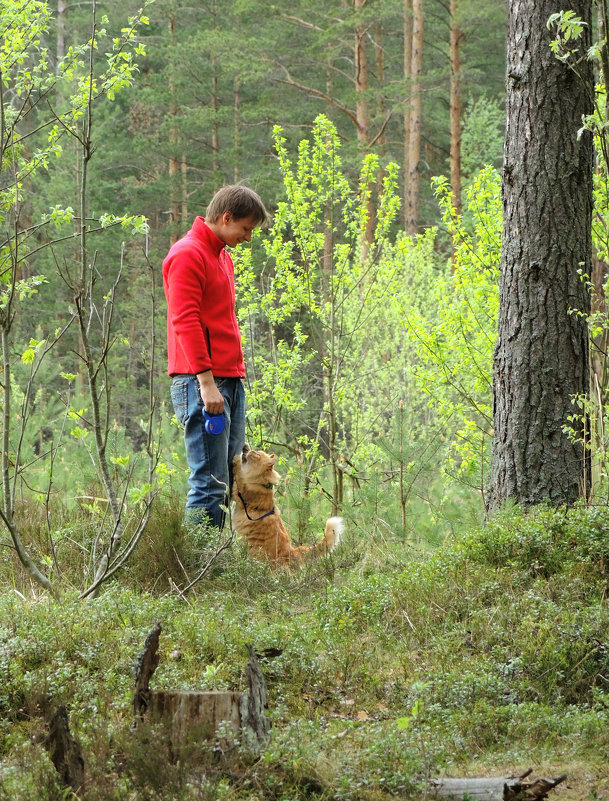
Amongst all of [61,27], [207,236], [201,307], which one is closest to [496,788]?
[201,307]

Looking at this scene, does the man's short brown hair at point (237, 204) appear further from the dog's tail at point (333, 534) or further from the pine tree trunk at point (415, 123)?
the pine tree trunk at point (415, 123)

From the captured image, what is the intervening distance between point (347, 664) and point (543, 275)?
266 cm

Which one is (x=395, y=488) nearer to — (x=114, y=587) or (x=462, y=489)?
(x=462, y=489)

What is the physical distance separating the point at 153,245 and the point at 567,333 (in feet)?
61.1

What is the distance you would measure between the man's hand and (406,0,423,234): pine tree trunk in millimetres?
15505

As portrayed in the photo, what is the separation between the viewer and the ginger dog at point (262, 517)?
211 inches

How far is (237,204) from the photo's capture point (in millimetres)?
4820

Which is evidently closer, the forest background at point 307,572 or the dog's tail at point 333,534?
the forest background at point 307,572

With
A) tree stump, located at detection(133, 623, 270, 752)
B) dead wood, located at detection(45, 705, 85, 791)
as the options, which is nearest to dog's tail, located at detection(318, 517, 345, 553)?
tree stump, located at detection(133, 623, 270, 752)

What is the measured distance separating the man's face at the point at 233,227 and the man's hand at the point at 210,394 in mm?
814

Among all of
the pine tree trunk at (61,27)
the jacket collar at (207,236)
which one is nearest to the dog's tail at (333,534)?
the jacket collar at (207,236)

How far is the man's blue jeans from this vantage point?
4922mm

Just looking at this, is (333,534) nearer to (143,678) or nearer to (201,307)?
(201,307)

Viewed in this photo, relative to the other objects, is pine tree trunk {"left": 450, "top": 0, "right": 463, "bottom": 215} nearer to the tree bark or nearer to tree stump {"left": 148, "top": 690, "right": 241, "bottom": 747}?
the tree bark
